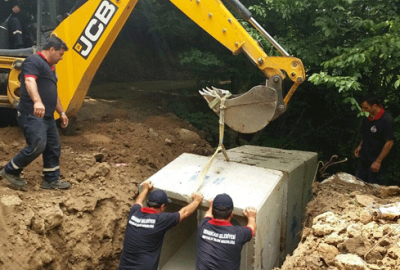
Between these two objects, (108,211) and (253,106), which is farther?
(108,211)

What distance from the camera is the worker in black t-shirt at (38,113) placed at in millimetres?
4227

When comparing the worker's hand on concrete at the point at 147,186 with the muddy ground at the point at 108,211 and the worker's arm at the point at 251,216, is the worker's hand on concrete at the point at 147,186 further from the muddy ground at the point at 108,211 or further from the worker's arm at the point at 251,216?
the worker's arm at the point at 251,216

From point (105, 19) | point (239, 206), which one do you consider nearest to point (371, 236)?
point (239, 206)

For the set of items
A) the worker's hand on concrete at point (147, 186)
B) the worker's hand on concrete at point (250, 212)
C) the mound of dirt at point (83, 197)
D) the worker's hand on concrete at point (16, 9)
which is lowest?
the mound of dirt at point (83, 197)

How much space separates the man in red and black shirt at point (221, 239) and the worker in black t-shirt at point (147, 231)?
37cm

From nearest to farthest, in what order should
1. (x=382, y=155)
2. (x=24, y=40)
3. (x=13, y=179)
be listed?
(x=13, y=179) → (x=382, y=155) → (x=24, y=40)

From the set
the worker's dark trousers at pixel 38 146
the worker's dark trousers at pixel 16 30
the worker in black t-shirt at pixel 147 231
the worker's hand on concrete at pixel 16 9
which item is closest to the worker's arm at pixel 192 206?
the worker in black t-shirt at pixel 147 231

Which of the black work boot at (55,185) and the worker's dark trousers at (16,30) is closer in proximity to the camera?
the black work boot at (55,185)

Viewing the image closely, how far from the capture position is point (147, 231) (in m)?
3.91

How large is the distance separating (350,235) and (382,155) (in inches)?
87.9

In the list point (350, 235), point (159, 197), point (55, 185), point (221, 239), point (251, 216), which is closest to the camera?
point (350, 235)

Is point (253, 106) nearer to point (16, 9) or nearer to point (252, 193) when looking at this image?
point (252, 193)

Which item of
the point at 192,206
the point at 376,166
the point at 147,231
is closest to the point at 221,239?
the point at 192,206

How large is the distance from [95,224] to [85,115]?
3.25m
